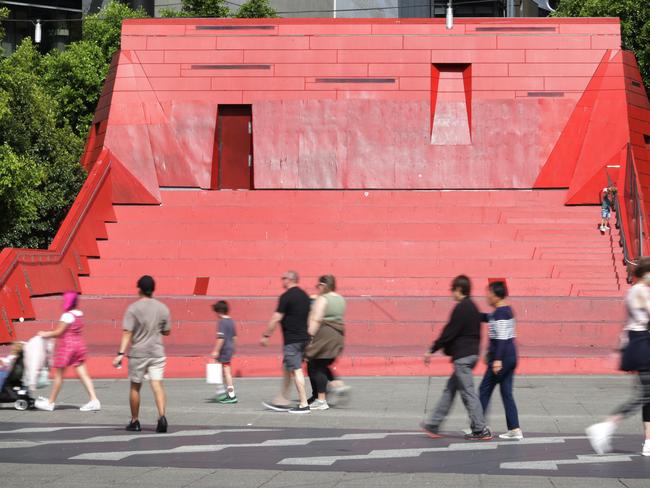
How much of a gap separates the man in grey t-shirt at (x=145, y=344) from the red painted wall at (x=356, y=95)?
16.7 m

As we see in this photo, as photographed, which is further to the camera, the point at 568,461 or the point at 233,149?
the point at 233,149

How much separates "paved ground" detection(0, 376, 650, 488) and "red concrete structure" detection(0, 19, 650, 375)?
10437 millimetres

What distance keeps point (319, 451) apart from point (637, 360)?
3130 millimetres

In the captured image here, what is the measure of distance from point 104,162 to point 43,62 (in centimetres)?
1784

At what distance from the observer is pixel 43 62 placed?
44.7 metres

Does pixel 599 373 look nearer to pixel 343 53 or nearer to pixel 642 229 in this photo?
pixel 642 229

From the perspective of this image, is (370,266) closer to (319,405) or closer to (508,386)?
(319,405)

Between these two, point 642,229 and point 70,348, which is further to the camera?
point 642,229

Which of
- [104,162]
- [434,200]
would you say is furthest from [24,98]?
[434,200]

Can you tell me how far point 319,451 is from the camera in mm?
11156

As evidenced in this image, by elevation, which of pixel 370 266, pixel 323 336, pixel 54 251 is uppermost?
pixel 54 251

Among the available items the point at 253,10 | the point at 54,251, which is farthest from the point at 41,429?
Result: the point at 253,10

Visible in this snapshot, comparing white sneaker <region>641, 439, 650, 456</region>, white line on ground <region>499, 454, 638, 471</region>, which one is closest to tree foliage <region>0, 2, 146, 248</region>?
white line on ground <region>499, 454, 638, 471</region>

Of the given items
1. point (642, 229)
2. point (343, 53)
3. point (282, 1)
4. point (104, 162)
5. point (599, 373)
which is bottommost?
point (599, 373)
